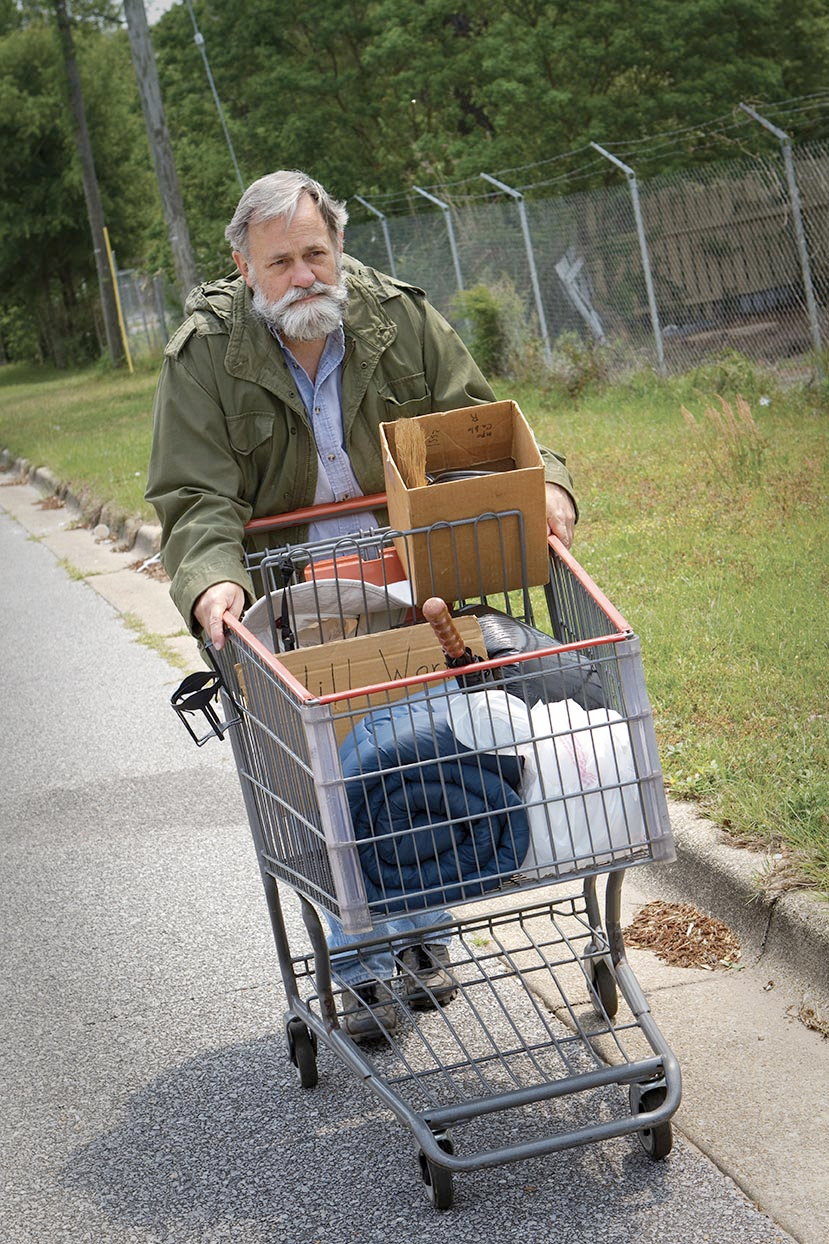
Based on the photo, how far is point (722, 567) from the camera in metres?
7.12

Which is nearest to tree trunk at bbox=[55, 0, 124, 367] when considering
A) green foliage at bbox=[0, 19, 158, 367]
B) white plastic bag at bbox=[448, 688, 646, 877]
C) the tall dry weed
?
green foliage at bbox=[0, 19, 158, 367]

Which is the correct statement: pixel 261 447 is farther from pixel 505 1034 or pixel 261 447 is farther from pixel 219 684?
pixel 505 1034

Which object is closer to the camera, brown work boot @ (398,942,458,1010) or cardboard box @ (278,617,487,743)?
cardboard box @ (278,617,487,743)

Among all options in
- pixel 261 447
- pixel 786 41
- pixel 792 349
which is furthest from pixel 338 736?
pixel 786 41

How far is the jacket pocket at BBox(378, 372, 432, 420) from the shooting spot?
13.2ft

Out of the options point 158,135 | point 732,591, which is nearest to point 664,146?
point 158,135

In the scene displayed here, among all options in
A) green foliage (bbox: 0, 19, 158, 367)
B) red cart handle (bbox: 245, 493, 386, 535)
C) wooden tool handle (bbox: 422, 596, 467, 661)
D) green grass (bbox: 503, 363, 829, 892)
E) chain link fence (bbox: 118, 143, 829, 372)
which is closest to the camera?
wooden tool handle (bbox: 422, 596, 467, 661)

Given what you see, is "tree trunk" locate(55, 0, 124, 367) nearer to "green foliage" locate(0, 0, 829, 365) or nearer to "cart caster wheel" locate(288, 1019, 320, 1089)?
"green foliage" locate(0, 0, 829, 365)

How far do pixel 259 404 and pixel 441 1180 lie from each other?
1980 mm

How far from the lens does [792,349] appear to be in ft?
44.8

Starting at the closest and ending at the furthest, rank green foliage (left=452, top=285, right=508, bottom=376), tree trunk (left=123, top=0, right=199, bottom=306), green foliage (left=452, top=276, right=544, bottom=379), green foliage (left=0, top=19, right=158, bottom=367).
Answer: green foliage (left=452, top=276, right=544, bottom=379) → green foliage (left=452, top=285, right=508, bottom=376) → tree trunk (left=123, top=0, right=199, bottom=306) → green foliage (left=0, top=19, right=158, bottom=367)

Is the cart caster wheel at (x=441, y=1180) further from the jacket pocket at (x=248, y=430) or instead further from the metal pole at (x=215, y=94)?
the metal pole at (x=215, y=94)

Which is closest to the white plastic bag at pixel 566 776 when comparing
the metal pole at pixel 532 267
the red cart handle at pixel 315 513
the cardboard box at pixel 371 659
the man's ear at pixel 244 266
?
the cardboard box at pixel 371 659

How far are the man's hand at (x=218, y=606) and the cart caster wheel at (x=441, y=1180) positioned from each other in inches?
47.6
